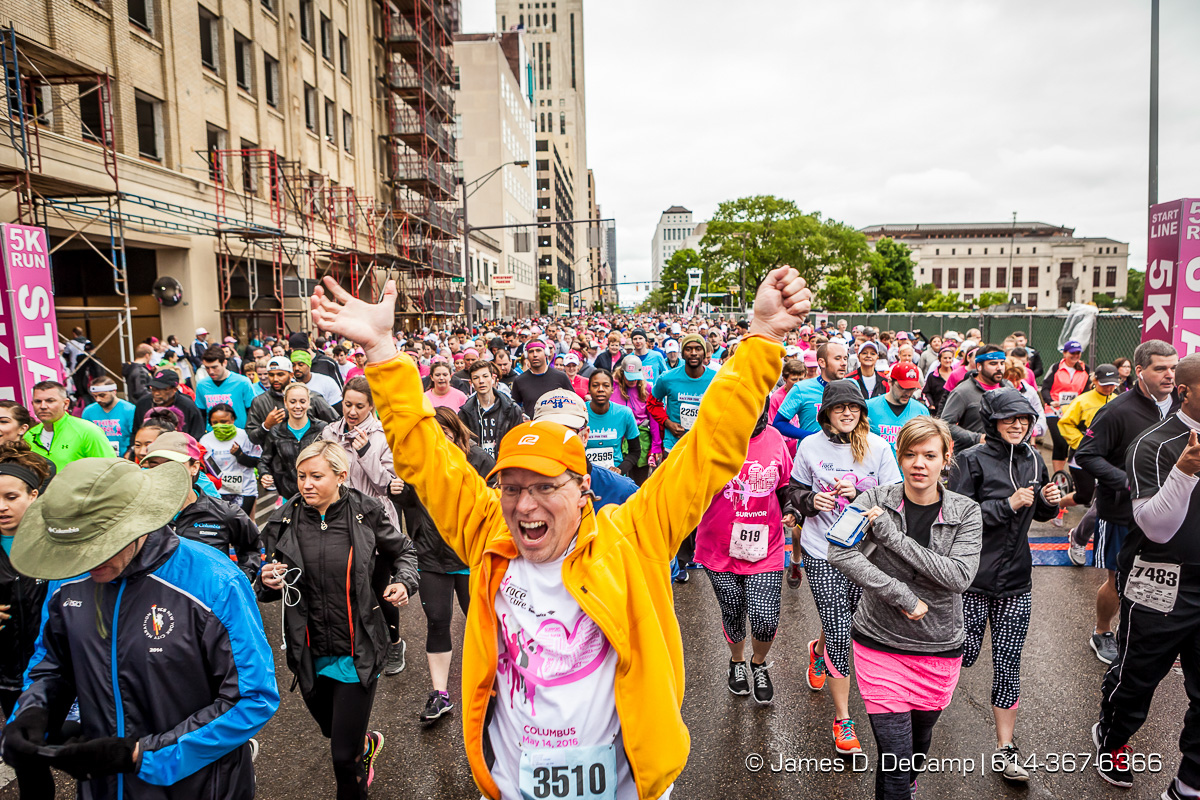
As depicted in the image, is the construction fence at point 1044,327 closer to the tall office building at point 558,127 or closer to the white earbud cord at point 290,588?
the white earbud cord at point 290,588

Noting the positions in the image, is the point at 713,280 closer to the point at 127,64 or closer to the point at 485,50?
the point at 485,50

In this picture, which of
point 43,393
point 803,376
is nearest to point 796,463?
point 803,376

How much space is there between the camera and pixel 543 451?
2.02 m

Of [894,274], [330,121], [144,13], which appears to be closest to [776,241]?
[894,274]

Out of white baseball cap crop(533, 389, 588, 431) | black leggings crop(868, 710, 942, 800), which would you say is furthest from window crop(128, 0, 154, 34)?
black leggings crop(868, 710, 942, 800)

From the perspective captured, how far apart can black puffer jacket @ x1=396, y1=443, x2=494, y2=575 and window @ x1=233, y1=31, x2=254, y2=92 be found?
73.2ft

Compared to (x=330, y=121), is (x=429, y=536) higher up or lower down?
lower down

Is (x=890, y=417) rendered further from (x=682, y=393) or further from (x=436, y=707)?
(x=436, y=707)

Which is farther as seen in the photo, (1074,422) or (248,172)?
(248,172)

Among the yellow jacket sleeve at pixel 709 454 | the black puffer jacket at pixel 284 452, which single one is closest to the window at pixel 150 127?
the black puffer jacket at pixel 284 452

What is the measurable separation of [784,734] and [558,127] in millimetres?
149262

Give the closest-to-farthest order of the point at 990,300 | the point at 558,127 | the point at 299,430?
the point at 299,430 < the point at 990,300 < the point at 558,127

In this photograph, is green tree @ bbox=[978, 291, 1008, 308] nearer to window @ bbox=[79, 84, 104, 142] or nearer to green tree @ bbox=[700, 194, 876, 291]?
green tree @ bbox=[700, 194, 876, 291]

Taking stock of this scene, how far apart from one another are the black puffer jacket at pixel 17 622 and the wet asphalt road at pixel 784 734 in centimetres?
84
